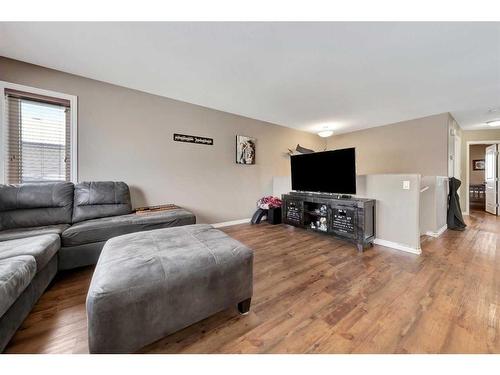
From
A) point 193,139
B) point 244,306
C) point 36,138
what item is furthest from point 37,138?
point 244,306

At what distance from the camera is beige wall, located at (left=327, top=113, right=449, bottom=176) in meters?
3.82

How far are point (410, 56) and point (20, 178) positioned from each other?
464 cm

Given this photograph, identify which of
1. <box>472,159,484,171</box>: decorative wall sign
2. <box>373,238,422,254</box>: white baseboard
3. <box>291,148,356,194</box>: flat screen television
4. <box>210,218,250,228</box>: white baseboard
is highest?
<box>472,159,484,171</box>: decorative wall sign

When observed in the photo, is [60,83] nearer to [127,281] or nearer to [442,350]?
[127,281]

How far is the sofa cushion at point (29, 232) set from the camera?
1718 millimetres

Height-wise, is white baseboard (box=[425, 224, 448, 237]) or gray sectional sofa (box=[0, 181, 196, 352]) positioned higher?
gray sectional sofa (box=[0, 181, 196, 352])

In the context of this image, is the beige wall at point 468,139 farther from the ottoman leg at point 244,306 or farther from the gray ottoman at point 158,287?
the gray ottoman at point 158,287

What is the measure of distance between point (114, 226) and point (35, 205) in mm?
923

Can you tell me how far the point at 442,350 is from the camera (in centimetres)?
110

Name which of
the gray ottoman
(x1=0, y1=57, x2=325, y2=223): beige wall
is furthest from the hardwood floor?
(x1=0, y1=57, x2=325, y2=223): beige wall

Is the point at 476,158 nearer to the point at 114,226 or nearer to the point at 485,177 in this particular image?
the point at 485,177

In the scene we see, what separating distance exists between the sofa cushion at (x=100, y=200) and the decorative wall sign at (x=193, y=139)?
45.5 inches

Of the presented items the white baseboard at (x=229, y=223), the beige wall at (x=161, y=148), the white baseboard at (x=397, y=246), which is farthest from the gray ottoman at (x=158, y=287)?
the white baseboard at (x=397, y=246)

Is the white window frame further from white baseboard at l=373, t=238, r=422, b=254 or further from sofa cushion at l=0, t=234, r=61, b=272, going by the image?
white baseboard at l=373, t=238, r=422, b=254
